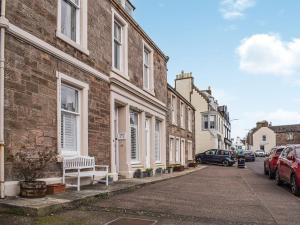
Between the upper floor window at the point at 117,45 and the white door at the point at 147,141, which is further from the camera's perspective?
the white door at the point at 147,141

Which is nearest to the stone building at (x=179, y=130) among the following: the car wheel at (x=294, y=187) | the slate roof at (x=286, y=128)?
the car wheel at (x=294, y=187)

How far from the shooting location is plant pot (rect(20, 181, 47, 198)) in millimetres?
8117

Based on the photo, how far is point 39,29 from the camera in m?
9.48

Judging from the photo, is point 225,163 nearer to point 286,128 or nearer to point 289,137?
point 289,137

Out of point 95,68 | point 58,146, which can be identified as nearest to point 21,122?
point 58,146

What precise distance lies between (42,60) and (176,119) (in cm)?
1904

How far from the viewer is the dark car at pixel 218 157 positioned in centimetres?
3700

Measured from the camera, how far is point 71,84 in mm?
11125

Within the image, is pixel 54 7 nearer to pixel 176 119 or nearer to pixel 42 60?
pixel 42 60

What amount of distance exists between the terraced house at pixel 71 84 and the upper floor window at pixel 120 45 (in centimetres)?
4

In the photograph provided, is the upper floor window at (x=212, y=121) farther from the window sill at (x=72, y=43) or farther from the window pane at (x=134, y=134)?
the window sill at (x=72, y=43)

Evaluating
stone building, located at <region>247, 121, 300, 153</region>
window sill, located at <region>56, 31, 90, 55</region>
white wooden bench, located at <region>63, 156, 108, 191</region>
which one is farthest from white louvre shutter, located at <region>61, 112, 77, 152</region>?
stone building, located at <region>247, 121, 300, 153</region>

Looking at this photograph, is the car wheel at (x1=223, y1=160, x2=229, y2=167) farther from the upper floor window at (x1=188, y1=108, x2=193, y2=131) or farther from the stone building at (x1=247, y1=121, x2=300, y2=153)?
the stone building at (x1=247, y1=121, x2=300, y2=153)

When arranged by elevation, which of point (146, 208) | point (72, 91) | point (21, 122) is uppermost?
point (72, 91)
